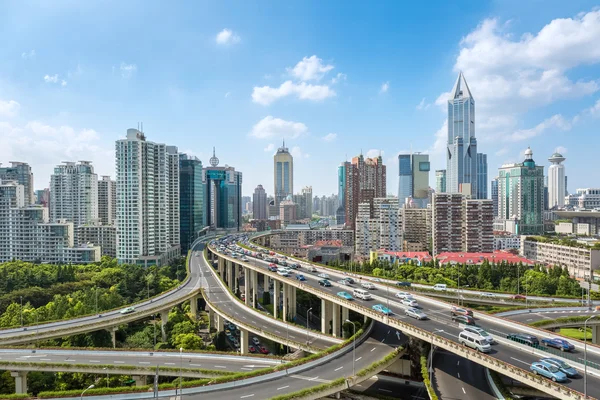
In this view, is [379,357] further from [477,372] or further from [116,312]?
A: [116,312]

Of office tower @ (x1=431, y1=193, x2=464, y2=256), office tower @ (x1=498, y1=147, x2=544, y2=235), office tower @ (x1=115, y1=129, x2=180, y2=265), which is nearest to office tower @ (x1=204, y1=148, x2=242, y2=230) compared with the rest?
office tower @ (x1=115, y1=129, x2=180, y2=265)

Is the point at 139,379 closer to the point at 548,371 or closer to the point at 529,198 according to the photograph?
the point at 548,371

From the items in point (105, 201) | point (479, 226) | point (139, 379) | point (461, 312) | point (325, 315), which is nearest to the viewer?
point (139, 379)

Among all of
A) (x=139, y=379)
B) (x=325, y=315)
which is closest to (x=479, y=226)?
(x=325, y=315)

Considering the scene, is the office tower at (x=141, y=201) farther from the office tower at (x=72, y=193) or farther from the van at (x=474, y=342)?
the van at (x=474, y=342)

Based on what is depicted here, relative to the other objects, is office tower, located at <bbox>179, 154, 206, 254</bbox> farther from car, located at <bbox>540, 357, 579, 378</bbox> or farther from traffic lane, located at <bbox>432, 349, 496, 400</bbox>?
car, located at <bbox>540, 357, 579, 378</bbox>

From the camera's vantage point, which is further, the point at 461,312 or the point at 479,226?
the point at 479,226
